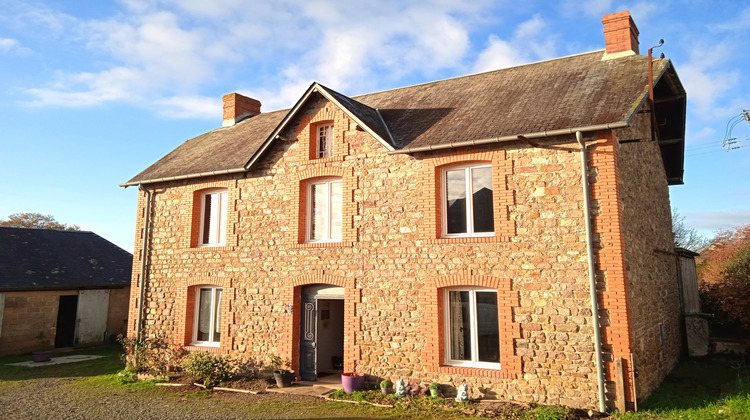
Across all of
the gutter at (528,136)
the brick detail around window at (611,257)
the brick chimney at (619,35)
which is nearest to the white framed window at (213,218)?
the gutter at (528,136)

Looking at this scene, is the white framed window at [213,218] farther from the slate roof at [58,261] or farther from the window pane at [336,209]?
the slate roof at [58,261]

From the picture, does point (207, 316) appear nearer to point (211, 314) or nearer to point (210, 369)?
point (211, 314)

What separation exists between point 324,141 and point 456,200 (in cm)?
397

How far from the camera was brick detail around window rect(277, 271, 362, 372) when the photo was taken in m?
11.0

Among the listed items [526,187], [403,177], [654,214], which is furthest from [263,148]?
[654,214]

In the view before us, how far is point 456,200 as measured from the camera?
10680mm

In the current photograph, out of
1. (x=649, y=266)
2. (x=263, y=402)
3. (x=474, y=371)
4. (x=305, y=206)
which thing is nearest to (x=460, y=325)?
(x=474, y=371)

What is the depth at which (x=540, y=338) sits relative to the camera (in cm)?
919

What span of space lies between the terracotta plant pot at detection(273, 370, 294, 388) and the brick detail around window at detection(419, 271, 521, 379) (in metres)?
3.32

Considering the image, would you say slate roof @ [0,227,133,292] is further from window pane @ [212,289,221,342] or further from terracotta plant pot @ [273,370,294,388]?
terracotta plant pot @ [273,370,294,388]

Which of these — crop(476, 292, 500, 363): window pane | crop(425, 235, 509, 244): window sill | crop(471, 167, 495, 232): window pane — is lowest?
crop(476, 292, 500, 363): window pane

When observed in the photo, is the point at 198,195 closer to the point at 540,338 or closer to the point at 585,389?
the point at 540,338

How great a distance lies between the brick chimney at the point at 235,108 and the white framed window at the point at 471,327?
11.7 m

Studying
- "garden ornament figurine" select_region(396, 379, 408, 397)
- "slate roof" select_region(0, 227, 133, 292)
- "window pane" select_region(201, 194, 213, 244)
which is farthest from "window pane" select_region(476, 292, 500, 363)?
"slate roof" select_region(0, 227, 133, 292)
